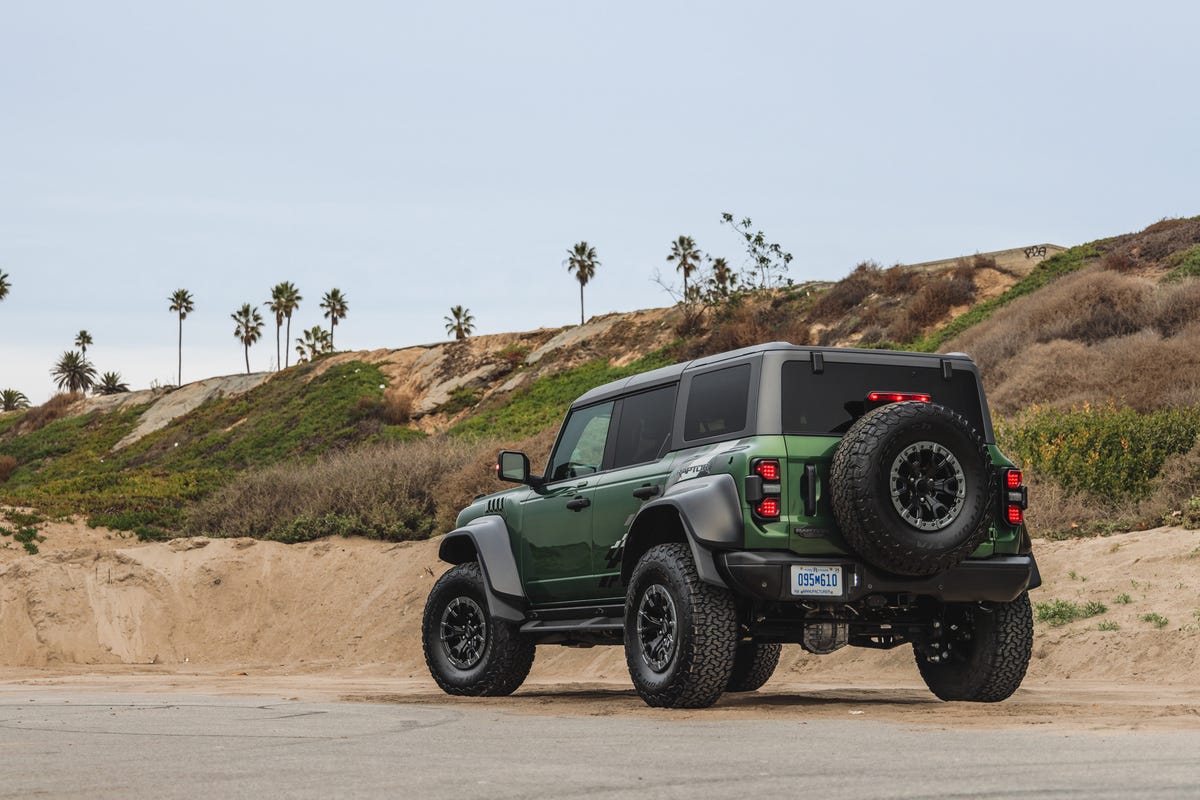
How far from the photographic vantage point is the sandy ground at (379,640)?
10195 mm

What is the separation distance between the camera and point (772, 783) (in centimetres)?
559

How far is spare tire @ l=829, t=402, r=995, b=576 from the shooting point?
8.37m

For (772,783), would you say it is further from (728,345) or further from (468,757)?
(728,345)

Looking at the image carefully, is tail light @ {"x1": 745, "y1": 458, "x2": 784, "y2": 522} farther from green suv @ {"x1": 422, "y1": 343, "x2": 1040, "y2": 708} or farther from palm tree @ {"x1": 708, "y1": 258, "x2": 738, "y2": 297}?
palm tree @ {"x1": 708, "y1": 258, "x2": 738, "y2": 297}

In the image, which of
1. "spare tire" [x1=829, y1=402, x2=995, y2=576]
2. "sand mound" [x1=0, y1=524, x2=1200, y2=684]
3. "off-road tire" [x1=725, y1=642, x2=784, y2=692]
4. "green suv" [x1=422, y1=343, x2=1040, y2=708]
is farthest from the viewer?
"sand mound" [x1=0, y1=524, x2=1200, y2=684]

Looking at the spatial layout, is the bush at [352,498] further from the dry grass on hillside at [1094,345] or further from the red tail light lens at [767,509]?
the red tail light lens at [767,509]

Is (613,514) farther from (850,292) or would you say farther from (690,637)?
(850,292)

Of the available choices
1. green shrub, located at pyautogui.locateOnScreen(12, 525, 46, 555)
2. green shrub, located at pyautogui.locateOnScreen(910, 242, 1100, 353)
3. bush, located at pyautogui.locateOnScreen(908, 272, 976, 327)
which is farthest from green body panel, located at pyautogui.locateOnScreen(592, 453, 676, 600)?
bush, located at pyautogui.locateOnScreen(908, 272, 976, 327)

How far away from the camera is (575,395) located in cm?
4809

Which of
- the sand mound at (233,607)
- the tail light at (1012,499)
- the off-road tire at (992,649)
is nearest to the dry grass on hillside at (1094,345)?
the sand mound at (233,607)

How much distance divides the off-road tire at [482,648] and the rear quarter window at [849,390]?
11.1 ft

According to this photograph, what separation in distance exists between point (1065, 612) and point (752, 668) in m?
3.83

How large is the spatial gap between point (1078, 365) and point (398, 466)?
44.1 ft

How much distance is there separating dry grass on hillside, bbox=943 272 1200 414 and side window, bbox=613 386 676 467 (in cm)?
1484
